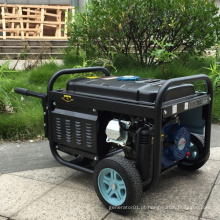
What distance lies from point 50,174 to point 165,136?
120 cm

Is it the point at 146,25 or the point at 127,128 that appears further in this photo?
the point at 146,25

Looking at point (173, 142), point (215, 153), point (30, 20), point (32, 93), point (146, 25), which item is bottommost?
point (215, 153)

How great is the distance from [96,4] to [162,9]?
131cm

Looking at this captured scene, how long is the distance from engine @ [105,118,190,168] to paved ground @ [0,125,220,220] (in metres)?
0.29

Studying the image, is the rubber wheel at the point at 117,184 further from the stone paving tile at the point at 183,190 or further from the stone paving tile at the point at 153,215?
the stone paving tile at the point at 183,190

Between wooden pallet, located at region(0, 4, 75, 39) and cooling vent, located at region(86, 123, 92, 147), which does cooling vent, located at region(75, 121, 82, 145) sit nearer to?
cooling vent, located at region(86, 123, 92, 147)

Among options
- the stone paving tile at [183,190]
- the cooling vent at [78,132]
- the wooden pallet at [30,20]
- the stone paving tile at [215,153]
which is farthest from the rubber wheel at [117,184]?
the wooden pallet at [30,20]

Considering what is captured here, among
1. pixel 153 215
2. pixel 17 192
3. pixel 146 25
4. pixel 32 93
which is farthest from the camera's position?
pixel 146 25

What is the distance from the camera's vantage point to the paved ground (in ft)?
8.75

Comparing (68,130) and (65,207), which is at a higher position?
(68,130)

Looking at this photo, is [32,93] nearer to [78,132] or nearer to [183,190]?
[78,132]

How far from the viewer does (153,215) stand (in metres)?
2.65

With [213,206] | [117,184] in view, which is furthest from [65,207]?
[213,206]

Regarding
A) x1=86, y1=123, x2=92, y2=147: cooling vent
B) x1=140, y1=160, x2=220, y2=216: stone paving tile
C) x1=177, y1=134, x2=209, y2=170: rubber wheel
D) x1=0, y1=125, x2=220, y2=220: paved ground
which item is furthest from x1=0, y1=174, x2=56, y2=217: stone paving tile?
x1=177, y1=134, x2=209, y2=170: rubber wheel
